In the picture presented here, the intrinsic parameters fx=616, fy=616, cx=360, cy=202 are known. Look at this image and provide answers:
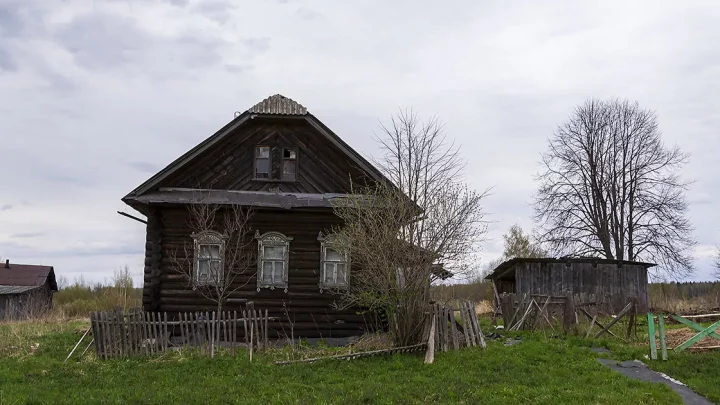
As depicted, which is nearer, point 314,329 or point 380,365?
point 380,365

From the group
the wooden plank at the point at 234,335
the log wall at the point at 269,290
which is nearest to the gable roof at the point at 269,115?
the log wall at the point at 269,290

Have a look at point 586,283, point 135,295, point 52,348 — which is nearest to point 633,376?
point 52,348

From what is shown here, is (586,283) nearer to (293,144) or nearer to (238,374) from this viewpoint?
(293,144)

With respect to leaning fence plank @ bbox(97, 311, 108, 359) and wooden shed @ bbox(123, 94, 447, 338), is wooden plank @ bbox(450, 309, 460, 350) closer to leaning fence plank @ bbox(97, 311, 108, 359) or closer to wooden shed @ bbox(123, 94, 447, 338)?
wooden shed @ bbox(123, 94, 447, 338)

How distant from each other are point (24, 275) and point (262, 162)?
3380cm

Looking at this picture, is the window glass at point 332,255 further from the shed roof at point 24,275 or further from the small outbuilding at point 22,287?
the shed roof at point 24,275

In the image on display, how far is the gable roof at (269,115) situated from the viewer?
55.5 ft

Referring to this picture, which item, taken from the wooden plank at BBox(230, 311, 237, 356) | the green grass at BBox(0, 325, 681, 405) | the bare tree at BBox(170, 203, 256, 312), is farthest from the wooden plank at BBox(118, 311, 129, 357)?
the wooden plank at BBox(230, 311, 237, 356)

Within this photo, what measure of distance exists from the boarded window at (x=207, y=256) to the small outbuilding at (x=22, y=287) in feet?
79.9

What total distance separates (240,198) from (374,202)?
421cm

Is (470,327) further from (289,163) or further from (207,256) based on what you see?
(207,256)

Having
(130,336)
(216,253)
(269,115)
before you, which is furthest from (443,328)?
(269,115)

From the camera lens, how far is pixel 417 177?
1614 cm

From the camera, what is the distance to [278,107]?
1769cm
